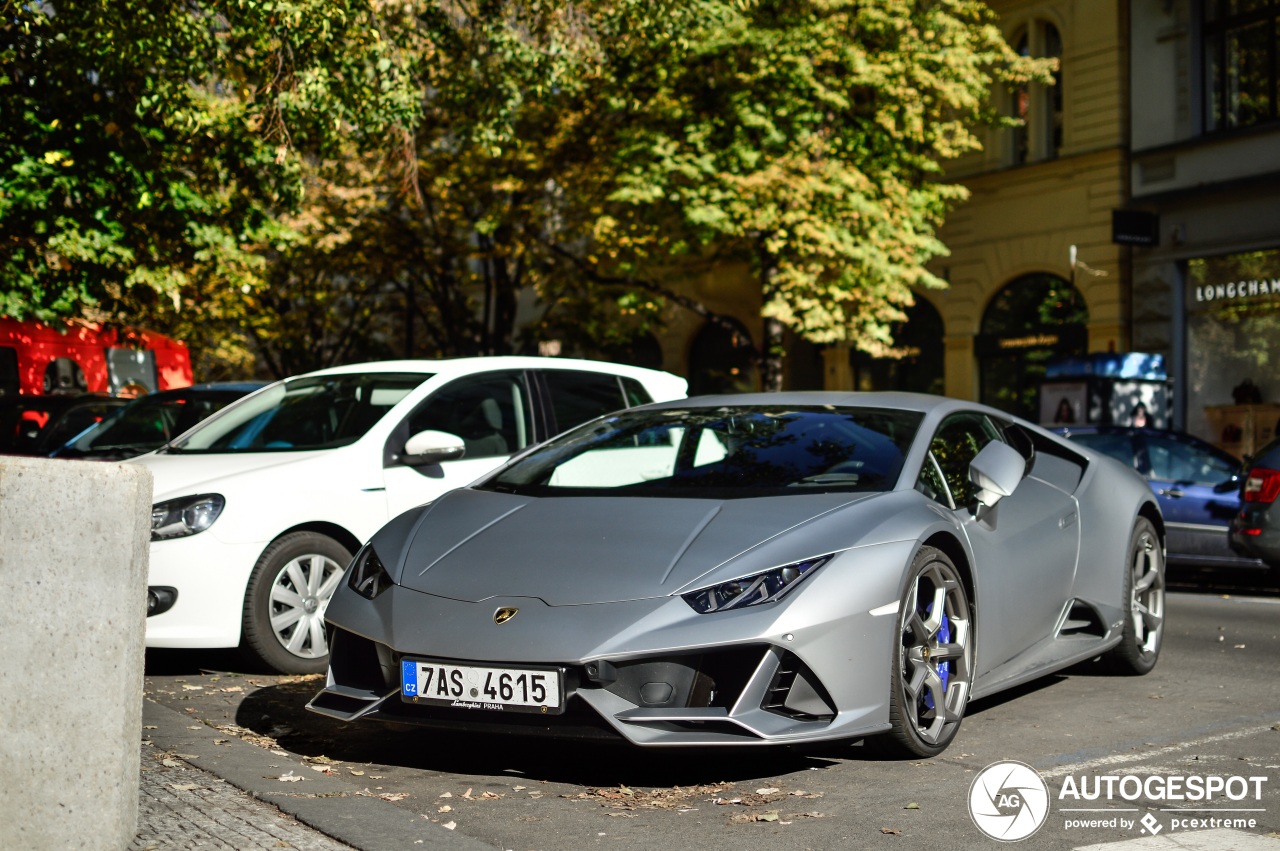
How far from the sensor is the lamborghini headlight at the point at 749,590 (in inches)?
184

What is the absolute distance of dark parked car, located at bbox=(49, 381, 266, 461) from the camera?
35.8ft

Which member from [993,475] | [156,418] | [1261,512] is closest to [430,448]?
[993,475]

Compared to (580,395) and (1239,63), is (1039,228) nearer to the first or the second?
(1239,63)

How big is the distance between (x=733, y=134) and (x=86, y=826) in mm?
18960

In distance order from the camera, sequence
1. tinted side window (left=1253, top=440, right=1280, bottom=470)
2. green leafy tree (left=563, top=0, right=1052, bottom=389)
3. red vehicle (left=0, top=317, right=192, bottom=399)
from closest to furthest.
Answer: tinted side window (left=1253, top=440, right=1280, bottom=470)
red vehicle (left=0, top=317, right=192, bottom=399)
green leafy tree (left=563, top=0, right=1052, bottom=389)

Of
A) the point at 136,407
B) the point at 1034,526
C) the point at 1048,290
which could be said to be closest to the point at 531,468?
the point at 1034,526

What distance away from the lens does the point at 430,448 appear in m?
7.55

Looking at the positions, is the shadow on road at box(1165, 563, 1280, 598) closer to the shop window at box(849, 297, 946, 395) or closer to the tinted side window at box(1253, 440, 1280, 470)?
the tinted side window at box(1253, 440, 1280, 470)

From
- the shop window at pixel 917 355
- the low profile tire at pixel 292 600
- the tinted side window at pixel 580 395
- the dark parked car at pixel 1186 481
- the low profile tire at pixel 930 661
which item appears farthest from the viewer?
the shop window at pixel 917 355

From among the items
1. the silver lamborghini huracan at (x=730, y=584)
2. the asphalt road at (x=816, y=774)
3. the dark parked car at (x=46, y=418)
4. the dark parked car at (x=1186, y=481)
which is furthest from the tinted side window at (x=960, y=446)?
the dark parked car at (x=46, y=418)

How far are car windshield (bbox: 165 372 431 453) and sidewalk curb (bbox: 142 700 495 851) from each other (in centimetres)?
246

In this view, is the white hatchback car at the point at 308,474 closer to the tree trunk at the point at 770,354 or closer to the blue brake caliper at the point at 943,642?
the blue brake caliper at the point at 943,642

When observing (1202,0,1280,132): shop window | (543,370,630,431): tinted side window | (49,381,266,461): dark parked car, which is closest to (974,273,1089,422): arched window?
(1202,0,1280,132): shop window

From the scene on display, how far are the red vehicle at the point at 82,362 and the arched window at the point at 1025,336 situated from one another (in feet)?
→ 44.7
